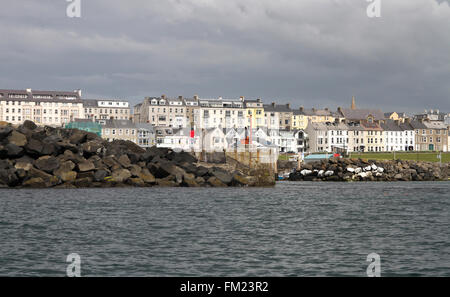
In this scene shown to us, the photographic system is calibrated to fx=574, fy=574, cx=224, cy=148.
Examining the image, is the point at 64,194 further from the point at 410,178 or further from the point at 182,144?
the point at 182,144

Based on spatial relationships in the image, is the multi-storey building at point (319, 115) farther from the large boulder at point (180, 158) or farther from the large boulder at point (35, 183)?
the large boulder at point (35, 183)

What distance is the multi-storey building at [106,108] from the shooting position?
164250 millimetres

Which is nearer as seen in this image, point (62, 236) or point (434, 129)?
point (62, 236)

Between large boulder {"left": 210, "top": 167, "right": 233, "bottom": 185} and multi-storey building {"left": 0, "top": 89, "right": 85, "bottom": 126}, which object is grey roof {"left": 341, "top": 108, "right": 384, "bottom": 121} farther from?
large boulder {"left": 210, "top": 167, "right": 233, "bottom": 185}

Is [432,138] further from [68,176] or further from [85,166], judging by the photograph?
[68,176]

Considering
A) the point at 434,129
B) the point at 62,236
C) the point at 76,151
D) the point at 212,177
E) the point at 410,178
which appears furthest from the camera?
the point at 434,129

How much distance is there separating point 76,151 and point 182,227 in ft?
98.3

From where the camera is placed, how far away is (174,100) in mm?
160625

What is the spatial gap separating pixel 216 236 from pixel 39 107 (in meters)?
136

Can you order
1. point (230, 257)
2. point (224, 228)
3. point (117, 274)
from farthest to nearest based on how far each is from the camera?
point (224, 228), point (230, 257), point (117, 274)

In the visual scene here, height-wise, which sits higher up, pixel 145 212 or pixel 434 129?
pixel 434 129

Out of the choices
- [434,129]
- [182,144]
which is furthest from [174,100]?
[434,129]

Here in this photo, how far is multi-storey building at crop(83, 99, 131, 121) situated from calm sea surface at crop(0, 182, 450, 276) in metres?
126

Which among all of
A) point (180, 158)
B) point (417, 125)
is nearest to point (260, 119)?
point (417, 125)
